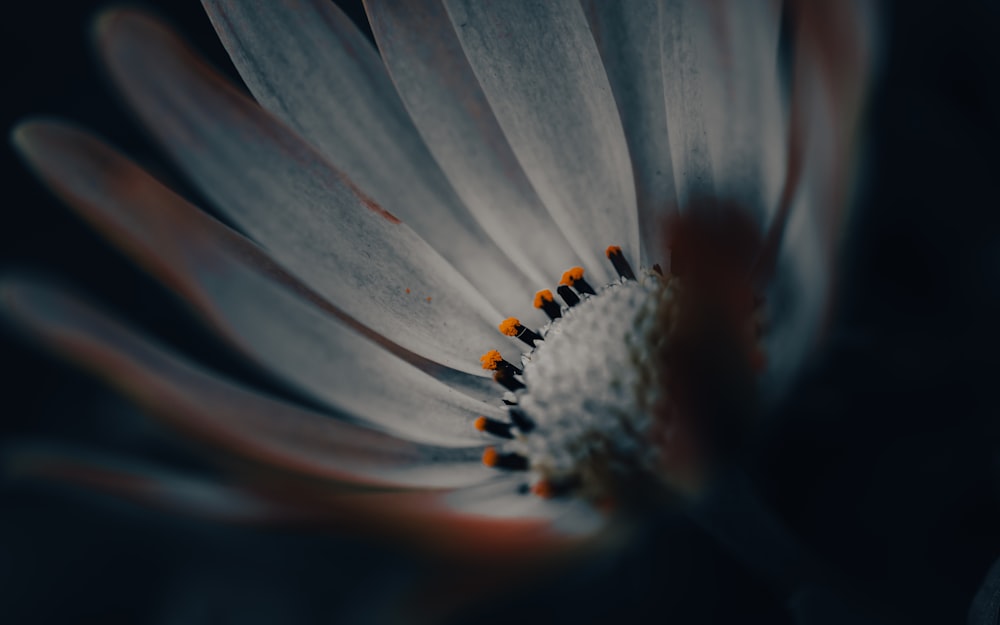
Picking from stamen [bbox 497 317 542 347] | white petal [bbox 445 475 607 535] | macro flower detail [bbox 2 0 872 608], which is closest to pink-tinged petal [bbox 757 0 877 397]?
macro flower detail [bbox 2 0 872 608]

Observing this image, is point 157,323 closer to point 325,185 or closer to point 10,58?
point 10,58

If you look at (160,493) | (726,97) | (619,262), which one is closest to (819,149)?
(726,97)

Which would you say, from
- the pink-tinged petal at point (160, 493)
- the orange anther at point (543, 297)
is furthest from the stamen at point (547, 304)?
the pink-tinged petal at point (160, 493)

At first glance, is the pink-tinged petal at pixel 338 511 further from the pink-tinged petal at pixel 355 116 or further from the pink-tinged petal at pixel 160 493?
the pink-tinged petal at pixel 355 116

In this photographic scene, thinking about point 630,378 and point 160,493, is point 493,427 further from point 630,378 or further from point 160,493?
point 160,493

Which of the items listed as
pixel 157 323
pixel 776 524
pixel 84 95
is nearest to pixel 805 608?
pixel 776 524

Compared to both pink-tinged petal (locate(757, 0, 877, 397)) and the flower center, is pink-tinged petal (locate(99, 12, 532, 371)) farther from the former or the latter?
pink-tinged petal (locate(757, 0, 877, 397))
